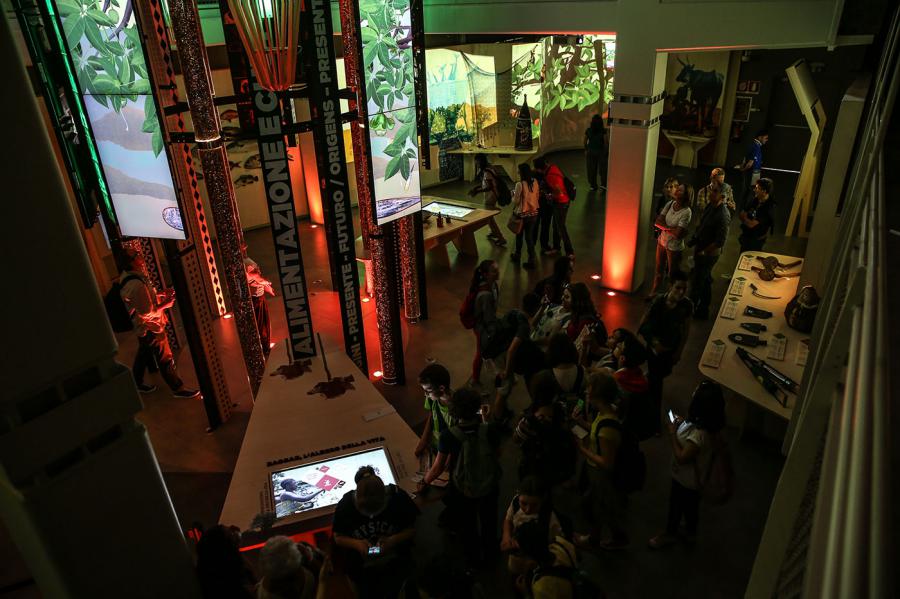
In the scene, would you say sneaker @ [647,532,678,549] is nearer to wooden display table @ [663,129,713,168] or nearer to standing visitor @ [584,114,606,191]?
standing visitor @ [584,114,606,191]

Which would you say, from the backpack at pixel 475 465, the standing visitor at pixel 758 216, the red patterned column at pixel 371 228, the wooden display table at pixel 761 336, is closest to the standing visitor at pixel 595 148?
the standing visitor at pixel 758 216

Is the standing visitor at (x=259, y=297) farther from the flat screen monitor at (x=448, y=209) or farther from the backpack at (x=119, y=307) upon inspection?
the flat screen monitor at (x=448, y=209)

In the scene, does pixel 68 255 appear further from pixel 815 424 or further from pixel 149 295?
pixel 149 295

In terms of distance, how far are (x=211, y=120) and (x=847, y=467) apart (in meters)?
5.14

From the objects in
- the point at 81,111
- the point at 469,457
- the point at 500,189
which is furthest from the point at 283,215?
the point at 500,189

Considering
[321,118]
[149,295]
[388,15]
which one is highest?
[388,15]

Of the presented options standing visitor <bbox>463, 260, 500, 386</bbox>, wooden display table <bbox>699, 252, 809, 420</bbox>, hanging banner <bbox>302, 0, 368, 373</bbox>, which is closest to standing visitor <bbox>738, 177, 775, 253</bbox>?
wooden display table <bbox>699, 252, 809, 420</bbox>

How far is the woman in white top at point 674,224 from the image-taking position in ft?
23.9

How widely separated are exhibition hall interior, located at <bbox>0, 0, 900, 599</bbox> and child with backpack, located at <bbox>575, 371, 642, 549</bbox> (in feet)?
0.08

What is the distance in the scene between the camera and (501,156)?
13.4m

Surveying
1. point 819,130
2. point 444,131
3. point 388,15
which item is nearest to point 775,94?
point 819,130

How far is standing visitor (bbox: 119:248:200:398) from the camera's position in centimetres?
577

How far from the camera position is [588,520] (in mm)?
4883

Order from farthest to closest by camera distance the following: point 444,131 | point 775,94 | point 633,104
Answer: point 444,131 < point 775,94 < point 633,104
